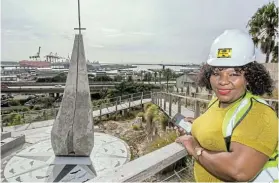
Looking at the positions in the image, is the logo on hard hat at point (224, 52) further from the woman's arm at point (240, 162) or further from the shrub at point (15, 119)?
the shrub at point (15, 119)

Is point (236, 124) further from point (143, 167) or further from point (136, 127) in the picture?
point (136, 127)

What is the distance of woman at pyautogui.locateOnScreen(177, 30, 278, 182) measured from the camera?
82 cm

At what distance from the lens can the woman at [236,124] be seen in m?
0.82

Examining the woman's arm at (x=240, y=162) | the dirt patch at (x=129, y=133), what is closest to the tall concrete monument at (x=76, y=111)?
the dirt patch at (x=129, y=133)

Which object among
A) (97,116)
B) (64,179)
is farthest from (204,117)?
(97,116)

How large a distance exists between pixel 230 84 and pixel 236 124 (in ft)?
0.61

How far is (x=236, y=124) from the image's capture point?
873mm

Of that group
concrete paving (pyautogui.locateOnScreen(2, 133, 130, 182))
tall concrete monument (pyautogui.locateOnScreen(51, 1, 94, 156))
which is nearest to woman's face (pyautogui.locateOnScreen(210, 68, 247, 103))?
concrete paving (pyautogui.locateOnScreen(2, 133, 130, 182))

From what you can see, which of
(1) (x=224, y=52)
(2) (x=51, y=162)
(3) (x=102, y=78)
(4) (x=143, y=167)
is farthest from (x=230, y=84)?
(3) (x=102, y=78)

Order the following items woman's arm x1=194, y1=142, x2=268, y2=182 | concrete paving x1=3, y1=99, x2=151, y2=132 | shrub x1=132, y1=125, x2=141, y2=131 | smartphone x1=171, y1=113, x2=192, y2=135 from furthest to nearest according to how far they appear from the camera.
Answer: shrub x1=132, y1=125, x2=141, y2=131
concrete paving x1=3, y1=99, x2=151, y2=132
smartphone x1=171, y1=113, x2=192, y2=135
woman's arm x1=194, y1=142, x2=268, y2=182

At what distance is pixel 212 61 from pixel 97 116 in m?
12.3

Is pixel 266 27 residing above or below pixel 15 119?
above

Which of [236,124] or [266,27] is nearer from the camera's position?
[236,124]

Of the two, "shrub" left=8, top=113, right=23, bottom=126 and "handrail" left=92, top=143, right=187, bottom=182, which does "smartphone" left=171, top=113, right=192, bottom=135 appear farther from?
"shrub" left=8, top=113, right=23, bottom=126
